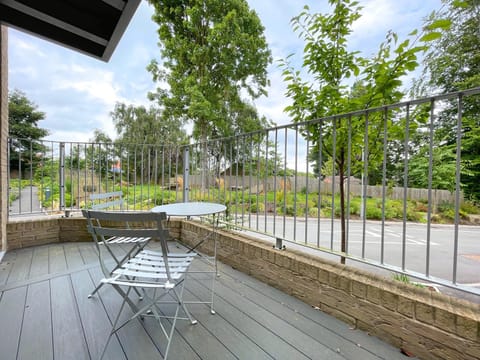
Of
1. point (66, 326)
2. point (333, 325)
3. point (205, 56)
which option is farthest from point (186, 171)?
point (205, 56)

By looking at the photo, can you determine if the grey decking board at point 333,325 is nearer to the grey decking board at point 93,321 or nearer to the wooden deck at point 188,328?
the wooden deck at point 188,328

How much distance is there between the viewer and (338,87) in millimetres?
2205

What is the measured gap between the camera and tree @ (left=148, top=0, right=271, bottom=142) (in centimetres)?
1001

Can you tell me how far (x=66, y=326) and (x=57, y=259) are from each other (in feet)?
5.28

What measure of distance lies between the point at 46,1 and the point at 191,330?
3.21 m

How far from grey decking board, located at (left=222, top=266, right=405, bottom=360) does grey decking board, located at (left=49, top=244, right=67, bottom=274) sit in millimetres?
1999

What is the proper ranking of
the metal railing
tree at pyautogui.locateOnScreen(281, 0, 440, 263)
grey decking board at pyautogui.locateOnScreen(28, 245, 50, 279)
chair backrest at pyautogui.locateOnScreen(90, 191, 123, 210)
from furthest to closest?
grey decking board at pyautogui.locateOnScreen(28, 245, 50, 279) → chair backrest at pyautogui.locateOnScreen(90, 191, 123, 210) → tree at pyautogui.locateOnScreen(281, 0, 440, 263) → the metal railing

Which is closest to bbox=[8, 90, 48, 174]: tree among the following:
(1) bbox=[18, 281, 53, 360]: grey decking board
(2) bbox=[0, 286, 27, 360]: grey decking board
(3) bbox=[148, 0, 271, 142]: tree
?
(3) bbox=[148, 0, 271, 142]: tree

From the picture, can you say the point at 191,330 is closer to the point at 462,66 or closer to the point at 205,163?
the point at 205,163

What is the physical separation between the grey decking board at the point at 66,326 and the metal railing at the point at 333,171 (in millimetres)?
1539

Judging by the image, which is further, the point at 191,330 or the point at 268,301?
the point at 268,301

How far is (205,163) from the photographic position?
10.6 ft

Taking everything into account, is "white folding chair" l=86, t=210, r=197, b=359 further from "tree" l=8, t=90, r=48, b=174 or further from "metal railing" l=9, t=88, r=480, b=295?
"tree" l=8, t=90, r=48, b=174

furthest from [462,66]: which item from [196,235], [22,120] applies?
[22,120]
